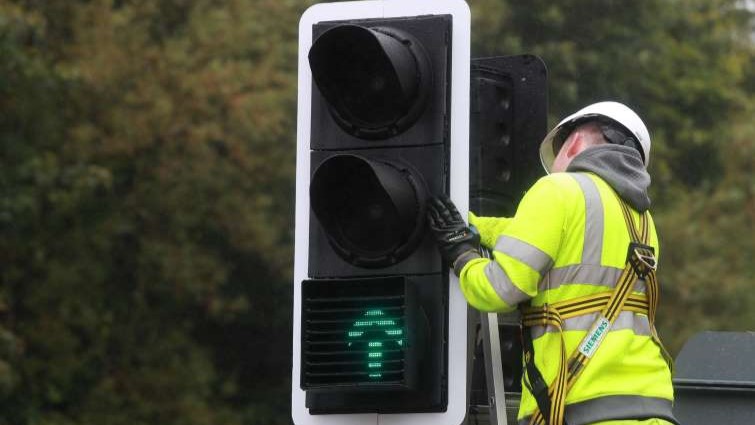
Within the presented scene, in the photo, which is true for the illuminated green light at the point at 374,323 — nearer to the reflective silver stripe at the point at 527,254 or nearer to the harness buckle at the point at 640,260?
the reflective silver stripe at the point at 527,254

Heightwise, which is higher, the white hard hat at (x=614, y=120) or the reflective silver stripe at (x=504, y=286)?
the white hard hat at (x=614, y=120)

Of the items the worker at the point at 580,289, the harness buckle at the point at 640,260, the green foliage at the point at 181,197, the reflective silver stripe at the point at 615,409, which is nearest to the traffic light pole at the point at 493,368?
the worker at the point at 580,289

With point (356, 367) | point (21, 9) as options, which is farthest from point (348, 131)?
point (21, 9)

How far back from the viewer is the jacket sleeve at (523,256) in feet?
18.3

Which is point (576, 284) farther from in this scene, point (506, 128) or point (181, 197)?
point (181, 197)

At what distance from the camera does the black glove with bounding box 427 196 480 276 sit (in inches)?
225

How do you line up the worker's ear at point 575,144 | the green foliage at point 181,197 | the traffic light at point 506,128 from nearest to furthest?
the worker's ear at point 575,144 < the traffic light at point 506,128 < the green foliage at point 181,197

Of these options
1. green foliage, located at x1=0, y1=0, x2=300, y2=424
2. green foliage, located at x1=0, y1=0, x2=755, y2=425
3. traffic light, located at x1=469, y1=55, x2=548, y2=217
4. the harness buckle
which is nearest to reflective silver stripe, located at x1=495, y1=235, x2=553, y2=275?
the harness buckle

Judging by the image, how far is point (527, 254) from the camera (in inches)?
219

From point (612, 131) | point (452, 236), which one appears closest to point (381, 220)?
point (452, 236)

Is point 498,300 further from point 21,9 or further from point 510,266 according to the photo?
point 21,9

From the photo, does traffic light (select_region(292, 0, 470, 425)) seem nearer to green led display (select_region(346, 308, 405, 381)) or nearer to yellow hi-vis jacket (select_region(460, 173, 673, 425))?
green led display (select_region(346, 308, 405, 381))

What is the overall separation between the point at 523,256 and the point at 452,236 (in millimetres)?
263

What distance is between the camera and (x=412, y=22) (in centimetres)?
611
